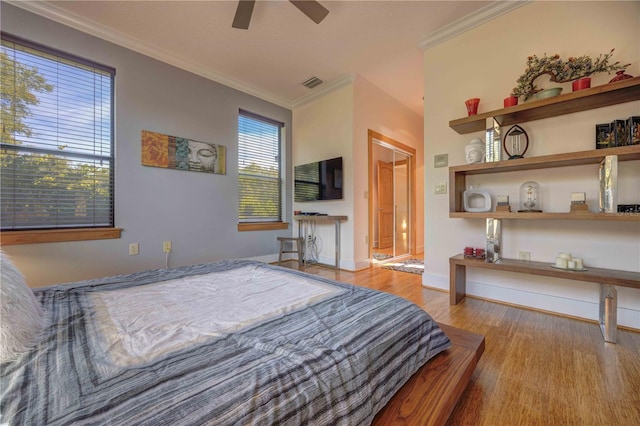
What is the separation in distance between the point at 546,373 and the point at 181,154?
12.7ft

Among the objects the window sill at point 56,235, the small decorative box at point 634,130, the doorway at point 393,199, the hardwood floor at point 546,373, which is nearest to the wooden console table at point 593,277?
the hardwood floor at point 546,373

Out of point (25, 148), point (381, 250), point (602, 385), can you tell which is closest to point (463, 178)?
point (602, 385)

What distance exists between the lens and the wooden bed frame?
765 mm

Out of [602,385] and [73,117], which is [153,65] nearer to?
[73,117]

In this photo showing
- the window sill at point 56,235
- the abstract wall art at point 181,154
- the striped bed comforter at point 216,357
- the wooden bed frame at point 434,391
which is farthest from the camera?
the abstract wall art at point 181,154

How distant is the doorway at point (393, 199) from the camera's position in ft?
15.7

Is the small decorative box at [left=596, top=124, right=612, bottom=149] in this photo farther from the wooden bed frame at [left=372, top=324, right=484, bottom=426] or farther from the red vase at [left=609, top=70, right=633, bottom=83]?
the wooden bed frame at [left=372, top=324, right=484, bottom=426]

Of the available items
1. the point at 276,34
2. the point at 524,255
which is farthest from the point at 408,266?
the point at 276,34

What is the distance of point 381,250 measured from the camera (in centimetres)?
561

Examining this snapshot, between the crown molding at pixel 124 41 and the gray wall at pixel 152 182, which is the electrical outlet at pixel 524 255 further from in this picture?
the crown molding at pixel 124 41

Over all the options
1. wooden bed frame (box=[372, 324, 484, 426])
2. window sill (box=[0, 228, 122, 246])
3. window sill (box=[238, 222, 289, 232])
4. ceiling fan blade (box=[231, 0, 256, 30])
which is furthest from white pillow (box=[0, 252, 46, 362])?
window sill (box=[238, 222, 289, 232])

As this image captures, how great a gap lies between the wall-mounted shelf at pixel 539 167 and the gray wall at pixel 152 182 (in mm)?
2876

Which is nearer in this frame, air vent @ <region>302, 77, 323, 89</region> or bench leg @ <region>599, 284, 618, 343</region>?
bench leg @ <region>599, 284, 618, 343</region>

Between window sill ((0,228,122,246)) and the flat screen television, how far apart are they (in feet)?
8.25
